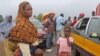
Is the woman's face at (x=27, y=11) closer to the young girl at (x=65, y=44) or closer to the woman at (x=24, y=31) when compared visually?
the woman at (x=24, y=31)

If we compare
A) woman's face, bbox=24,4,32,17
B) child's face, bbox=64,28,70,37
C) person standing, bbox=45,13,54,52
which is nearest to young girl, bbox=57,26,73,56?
child's face, bbox=64,28,70,37

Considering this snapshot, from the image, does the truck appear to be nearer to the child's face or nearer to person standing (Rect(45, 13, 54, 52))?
the child's face

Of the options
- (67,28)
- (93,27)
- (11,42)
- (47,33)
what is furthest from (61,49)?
(47,33)

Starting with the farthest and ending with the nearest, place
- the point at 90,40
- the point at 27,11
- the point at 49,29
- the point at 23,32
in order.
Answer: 1. the point at 49,29
2. the point at 90,40
3. the point at 27,11
4. the point at 23,32

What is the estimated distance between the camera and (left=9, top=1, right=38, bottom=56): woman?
18.6 feet

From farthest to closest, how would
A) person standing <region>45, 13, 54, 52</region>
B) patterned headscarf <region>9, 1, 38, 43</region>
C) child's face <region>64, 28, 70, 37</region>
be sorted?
person standing <region>45, 13, 54, 52</region>
child's face <region>64, 28, 70, 37</region>
patterned headscarf <region>9, 1, 38, 43</region>

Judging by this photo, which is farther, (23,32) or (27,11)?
(27,11)

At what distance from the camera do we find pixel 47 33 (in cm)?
1527

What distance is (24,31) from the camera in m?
5.67

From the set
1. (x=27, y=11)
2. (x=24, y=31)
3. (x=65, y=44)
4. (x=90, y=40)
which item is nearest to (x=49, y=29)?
(x=65, y=44)

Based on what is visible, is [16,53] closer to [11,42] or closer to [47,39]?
[11,42]

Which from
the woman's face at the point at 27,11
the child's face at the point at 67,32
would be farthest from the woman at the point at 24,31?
the child's face at the point at 67,32

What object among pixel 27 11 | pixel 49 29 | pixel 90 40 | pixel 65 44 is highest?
pixel 27 11

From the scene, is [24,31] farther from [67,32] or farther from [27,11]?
[67,32]
